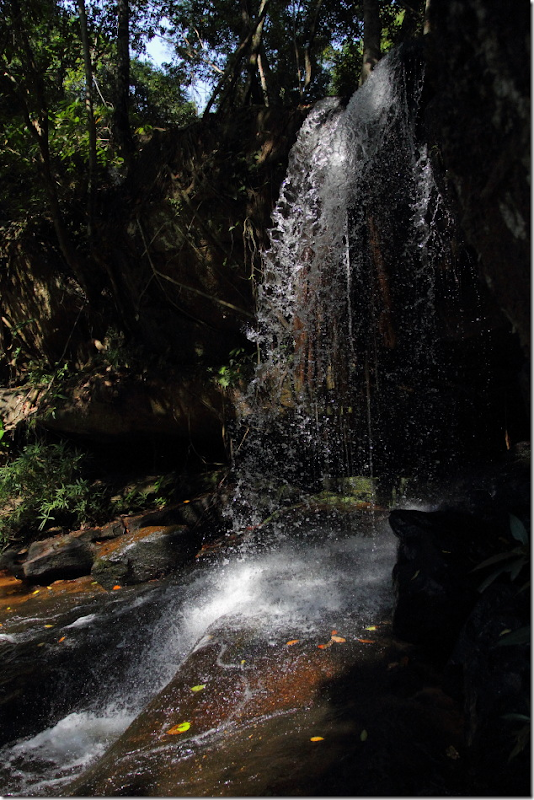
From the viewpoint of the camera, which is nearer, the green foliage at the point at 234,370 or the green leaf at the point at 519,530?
the green leaf at the point at 519,530

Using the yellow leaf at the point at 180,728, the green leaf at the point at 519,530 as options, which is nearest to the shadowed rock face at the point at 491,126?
the green leaf at the point at 519,530

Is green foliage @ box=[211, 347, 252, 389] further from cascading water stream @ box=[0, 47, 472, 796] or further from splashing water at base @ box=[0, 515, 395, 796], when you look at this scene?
splashing water at base @ box=[0, 515, 395, 796]

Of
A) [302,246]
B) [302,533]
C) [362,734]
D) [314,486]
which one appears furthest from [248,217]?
[362,734]

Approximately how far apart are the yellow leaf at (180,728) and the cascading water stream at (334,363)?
2.97ft

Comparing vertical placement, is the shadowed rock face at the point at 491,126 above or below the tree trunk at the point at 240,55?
below

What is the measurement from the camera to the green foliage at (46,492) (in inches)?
265

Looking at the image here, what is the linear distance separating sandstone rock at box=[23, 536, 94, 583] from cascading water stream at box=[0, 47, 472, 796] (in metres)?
1.60

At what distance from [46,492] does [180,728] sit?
16.1ft

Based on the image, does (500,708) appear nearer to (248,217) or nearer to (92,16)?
(248,217)

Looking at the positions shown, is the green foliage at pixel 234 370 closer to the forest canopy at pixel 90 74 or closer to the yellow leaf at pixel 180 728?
the forest canopy at pixel 90 74

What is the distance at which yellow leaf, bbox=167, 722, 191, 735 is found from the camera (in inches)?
101

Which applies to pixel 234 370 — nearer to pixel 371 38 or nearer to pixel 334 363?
pixel 334 363

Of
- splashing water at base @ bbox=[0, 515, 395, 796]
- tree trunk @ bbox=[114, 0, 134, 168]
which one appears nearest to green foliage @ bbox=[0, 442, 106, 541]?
splashing water at base @ bbox=[0, 515, 395, 796]

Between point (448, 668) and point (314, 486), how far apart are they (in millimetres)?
3752
